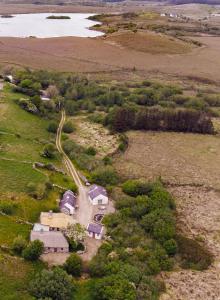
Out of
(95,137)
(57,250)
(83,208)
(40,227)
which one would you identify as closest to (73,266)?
(57,250)

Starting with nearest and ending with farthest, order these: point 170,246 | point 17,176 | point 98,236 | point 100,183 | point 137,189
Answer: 1. point 170,246
2. point 98,236
3. point 137,189
4. point 17,176
5. point 100,183

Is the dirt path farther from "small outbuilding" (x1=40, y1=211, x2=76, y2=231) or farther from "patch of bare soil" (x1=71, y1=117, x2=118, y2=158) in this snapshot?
"patch of bare soil" (x1=71, y1=117, x2=118, y2=158)

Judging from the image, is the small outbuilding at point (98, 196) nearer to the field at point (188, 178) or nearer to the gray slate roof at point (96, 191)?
the gray slate roof at point (96, 191)

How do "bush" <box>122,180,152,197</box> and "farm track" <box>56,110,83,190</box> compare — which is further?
"farm track" <box>56,110,83,190</box>

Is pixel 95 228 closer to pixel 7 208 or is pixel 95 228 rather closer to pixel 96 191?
pixel 96 191

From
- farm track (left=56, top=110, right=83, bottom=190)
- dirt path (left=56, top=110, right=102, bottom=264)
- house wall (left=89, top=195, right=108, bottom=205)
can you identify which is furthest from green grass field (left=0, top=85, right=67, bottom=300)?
house wall (left=89, top=195, right=108, bottom=205)

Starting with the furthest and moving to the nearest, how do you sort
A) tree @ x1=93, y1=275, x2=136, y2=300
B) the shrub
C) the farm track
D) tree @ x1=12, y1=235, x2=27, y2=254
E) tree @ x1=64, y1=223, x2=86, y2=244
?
Result: the farm track
the shrub
tree @ x1=64, y1=223, x2=86, y2=244
tree @ x1=12, y1=235, x2=27, y2=254
tree @ x1=93, y1=275, x2=136, y2=300
